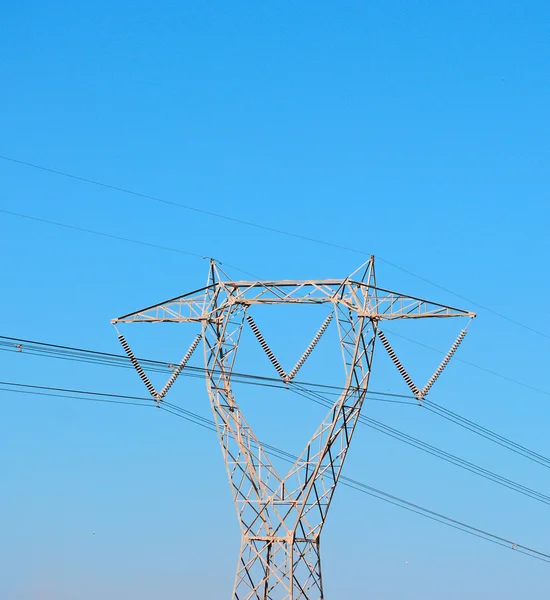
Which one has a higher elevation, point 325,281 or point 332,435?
point 325,281

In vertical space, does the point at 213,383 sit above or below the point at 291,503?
above

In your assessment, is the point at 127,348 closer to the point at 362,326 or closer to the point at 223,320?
the point at 223,320

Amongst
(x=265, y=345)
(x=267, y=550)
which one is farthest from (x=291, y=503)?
(x=265, y=345)

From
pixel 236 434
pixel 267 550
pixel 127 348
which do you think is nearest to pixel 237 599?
pixel 267 550

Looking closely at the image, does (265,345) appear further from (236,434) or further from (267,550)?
(267,550)

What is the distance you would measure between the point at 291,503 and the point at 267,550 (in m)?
2.60

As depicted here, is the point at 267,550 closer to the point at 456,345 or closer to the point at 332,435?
the point at 332,435

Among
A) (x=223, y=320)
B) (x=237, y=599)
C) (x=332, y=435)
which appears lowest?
(x=237, y=599)

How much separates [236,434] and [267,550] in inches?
229

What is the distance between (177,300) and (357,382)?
379 inches

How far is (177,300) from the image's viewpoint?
7475cm

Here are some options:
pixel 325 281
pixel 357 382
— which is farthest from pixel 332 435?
pixel 325 281

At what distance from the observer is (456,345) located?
77.3 m

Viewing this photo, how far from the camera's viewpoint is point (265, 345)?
75.6 m
